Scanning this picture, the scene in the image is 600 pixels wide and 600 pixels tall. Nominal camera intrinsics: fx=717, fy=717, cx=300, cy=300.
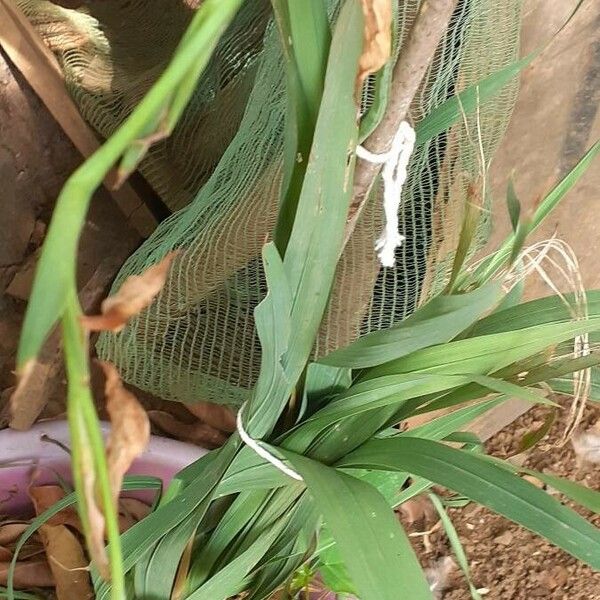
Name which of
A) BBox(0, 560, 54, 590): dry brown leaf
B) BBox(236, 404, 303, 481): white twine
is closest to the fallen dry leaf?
BBox(0, 560, 54, 590): dry brown leaf

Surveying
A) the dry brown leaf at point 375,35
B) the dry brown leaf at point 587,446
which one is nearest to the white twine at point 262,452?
the dry brown leaf at point 375,35

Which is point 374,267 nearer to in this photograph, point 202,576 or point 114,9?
point 202,576

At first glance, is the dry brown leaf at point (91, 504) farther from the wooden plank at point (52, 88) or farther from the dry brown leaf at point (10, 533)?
the wooden plank at point (52, 88)

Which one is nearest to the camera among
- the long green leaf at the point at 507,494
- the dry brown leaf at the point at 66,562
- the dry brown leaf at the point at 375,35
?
the dry brown leaf at the point at 375,35

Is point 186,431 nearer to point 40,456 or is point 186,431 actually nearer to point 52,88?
point 40,456

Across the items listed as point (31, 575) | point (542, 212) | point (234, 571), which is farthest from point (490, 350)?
point (31, 575)

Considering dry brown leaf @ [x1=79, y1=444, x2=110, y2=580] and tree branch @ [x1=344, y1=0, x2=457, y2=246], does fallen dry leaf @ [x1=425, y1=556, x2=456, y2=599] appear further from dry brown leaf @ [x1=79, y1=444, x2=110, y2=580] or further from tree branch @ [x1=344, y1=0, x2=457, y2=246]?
dry brown leaf @ [x1=79, y1=444, x2=110, y2=580]
